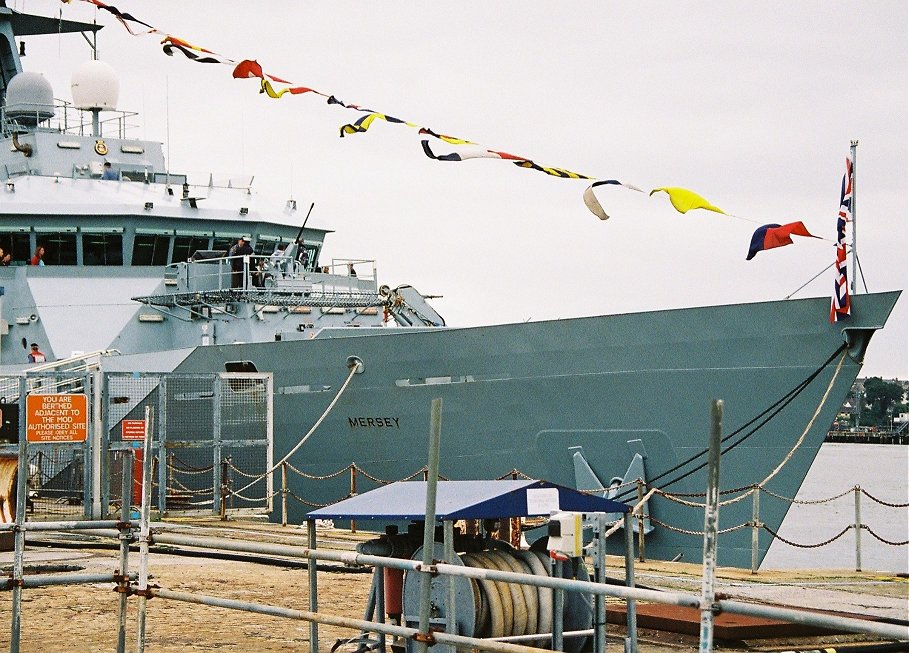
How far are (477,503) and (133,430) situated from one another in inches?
386

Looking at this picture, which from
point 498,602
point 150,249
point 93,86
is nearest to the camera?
point 498,602

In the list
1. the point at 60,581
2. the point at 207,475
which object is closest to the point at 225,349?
the point at 207,475

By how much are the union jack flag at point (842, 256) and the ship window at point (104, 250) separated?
11628 millimetres

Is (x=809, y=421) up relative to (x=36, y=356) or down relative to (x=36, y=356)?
down

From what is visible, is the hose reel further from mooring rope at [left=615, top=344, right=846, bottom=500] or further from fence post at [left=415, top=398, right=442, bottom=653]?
mooring rope at [left=615, top=344, right=846, bottom=500]

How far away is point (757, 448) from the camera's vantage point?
14.7 metres

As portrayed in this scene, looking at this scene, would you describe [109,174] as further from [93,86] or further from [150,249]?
[93,86]

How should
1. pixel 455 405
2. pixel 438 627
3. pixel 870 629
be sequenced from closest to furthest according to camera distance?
1. pixel 870 629
2. pixel 438 627
3. pixel 455 405

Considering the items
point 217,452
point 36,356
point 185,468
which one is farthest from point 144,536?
point 36,356

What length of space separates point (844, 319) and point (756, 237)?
2.94 m

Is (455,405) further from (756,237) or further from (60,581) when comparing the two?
(60,581)

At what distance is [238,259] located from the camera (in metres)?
19.8

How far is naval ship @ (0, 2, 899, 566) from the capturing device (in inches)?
576

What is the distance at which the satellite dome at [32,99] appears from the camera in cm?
2497
